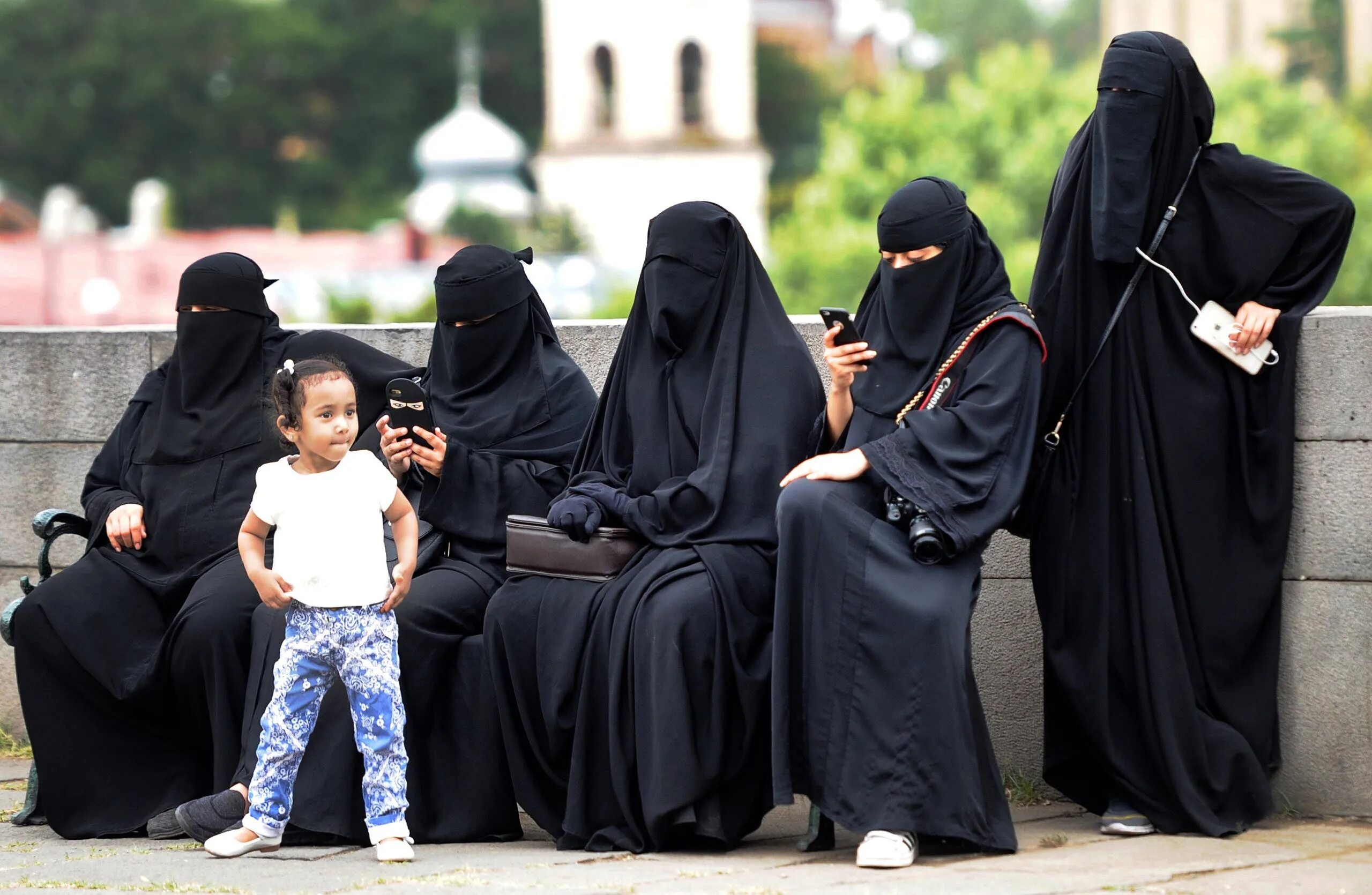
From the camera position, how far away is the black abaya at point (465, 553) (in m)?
5.15

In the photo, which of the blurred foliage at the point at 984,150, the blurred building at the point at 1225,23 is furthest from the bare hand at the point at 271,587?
the blurred building at the point at 1225,23

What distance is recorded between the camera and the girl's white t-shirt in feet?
15.7

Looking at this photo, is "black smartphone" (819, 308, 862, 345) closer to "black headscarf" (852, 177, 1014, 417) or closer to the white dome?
"black headscarf" (852, 177, 1014, 417)

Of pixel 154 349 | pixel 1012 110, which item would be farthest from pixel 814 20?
pixel 154 349

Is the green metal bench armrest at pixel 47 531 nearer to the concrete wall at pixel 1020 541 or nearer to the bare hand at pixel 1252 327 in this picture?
the concrete wall at pixel 1020 541

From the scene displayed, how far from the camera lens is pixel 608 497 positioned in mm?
5172

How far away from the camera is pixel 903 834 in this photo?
15.0 ft

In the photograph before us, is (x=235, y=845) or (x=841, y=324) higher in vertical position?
(x=841, y=324)

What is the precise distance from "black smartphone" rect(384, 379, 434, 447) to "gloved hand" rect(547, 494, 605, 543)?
0.51m

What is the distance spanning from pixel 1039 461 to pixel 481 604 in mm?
1561

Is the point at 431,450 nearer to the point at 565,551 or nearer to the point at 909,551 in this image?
the point at 565,551

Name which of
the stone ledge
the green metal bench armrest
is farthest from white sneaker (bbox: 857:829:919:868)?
the green metal bench armrest

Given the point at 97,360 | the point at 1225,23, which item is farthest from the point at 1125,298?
the point at 1225,23

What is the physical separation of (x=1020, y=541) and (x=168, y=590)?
246 centimetres
